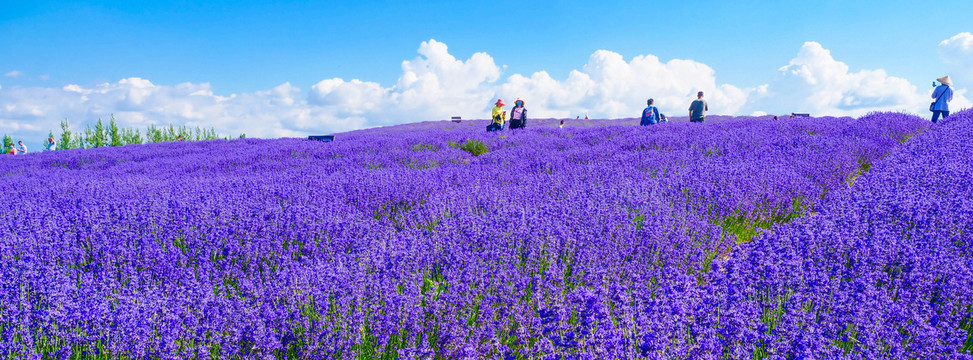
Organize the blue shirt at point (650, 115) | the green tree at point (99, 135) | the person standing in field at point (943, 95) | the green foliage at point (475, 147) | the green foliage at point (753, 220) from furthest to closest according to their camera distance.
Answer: the green tree at point (99, 135)
the blue shirt at point (650, 115)
the person standing in field at point (943, 95)
the green foliage at point (475, 147)
the green foliage at point (753, 220)

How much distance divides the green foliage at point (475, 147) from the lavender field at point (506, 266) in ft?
10.0

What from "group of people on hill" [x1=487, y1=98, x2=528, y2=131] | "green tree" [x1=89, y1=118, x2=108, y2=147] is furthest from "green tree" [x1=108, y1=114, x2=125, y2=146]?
"group of people on hill" [x1=487, y1=98, x2=528, y2=131]

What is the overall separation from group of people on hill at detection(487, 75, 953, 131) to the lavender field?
653 centimetres

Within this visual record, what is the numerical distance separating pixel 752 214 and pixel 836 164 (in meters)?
1.82

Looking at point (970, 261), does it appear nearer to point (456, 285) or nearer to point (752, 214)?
point (752, 214)

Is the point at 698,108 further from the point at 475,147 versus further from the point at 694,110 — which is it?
the point at 475,147

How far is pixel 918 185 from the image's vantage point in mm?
3990

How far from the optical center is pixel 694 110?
11570 mm

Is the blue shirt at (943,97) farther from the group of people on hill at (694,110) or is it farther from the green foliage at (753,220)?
the green foliage at (753,220)

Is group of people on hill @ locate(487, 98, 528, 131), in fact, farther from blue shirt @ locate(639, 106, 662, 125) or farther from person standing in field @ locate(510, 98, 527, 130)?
blue shirt @ locate(639, 106, 662, 125)

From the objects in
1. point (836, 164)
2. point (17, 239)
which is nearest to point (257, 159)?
point (17, 239)

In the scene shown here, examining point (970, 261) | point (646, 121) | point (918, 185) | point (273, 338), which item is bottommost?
point (273, 338)

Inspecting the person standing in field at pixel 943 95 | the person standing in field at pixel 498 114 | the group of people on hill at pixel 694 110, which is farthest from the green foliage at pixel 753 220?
the person standing in field at pixel 943 95

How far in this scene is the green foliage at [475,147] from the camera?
8188mm
